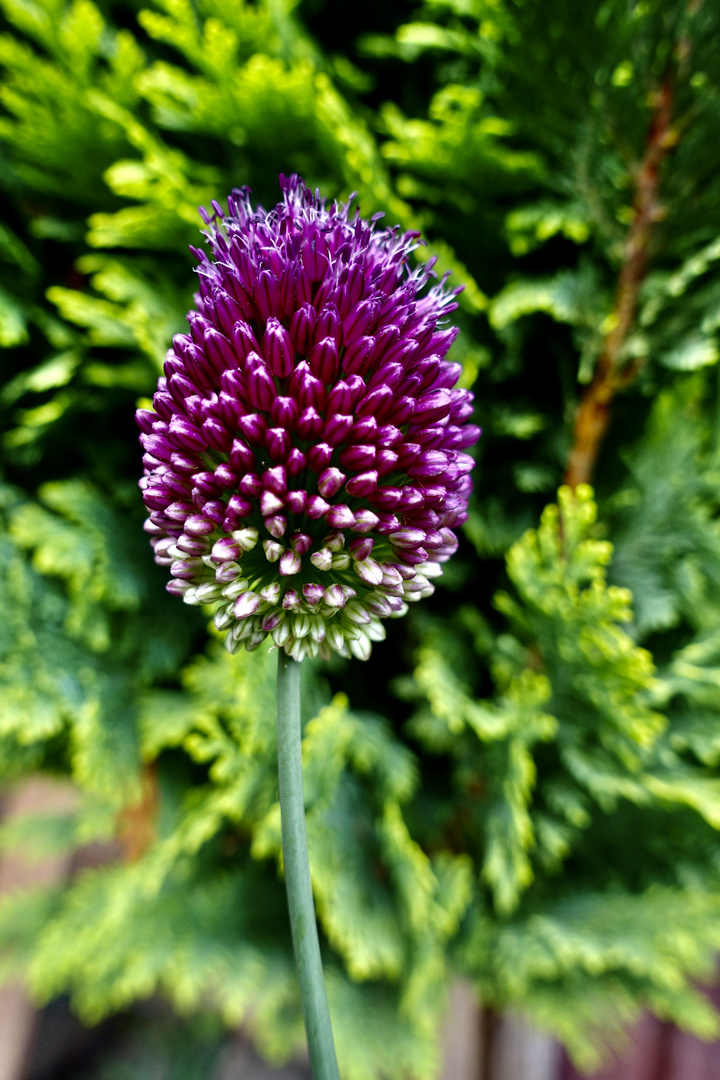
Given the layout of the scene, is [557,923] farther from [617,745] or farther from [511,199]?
[511,199]

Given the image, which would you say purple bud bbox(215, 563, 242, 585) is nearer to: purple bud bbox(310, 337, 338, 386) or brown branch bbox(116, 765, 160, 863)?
purple bud bbox(310, 337, 338, 386)

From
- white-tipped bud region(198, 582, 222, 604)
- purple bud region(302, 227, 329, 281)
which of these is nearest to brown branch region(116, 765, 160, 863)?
white-tipped bud region(198, 582, 222, 604)

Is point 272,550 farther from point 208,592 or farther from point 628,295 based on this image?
point 628,295

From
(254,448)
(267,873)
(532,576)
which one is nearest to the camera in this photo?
(254,448)

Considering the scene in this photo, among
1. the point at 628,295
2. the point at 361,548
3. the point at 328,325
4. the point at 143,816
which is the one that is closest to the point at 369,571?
the point at 361,548

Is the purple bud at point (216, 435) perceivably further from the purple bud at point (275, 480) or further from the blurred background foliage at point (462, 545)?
the blurred background foliage at point (462, 545)

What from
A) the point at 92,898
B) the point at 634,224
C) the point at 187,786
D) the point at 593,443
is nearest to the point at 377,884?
the point at 187,786
